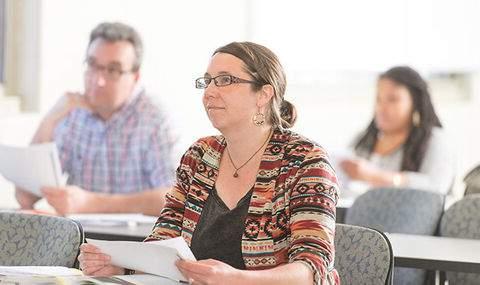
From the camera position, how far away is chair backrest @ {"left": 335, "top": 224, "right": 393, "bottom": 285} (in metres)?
2.86

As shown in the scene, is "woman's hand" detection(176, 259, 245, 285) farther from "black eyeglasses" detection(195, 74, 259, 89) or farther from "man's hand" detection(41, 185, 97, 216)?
"man's hand" detection(41, 185, 97, 216)

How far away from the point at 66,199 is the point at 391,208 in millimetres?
1337

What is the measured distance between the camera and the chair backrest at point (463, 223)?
3736mm

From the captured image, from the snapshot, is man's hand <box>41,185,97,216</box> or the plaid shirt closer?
man's hand <box>41,185,97,216</box>

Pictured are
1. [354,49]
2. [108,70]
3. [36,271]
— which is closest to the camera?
[36,271]

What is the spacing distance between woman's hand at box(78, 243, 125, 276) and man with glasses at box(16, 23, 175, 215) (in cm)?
181

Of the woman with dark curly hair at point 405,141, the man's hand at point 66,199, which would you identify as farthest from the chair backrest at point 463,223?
the woman with dark curly hair at point 405,141

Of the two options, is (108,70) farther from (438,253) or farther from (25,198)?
(438,253)

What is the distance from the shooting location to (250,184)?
271 centimetres

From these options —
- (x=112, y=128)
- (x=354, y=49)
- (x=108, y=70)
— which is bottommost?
(x=112, y=128)

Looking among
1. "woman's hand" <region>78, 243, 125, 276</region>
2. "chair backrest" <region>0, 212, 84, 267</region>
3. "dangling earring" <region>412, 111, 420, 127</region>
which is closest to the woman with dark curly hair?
"dangling earring" <region>412, 111, 420, 127</region>

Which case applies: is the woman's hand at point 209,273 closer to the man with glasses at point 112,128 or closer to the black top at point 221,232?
the black top at point 221,232

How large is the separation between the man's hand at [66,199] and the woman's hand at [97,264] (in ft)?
4.79

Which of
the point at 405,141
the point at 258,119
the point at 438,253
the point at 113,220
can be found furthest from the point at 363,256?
the point at 405,141
